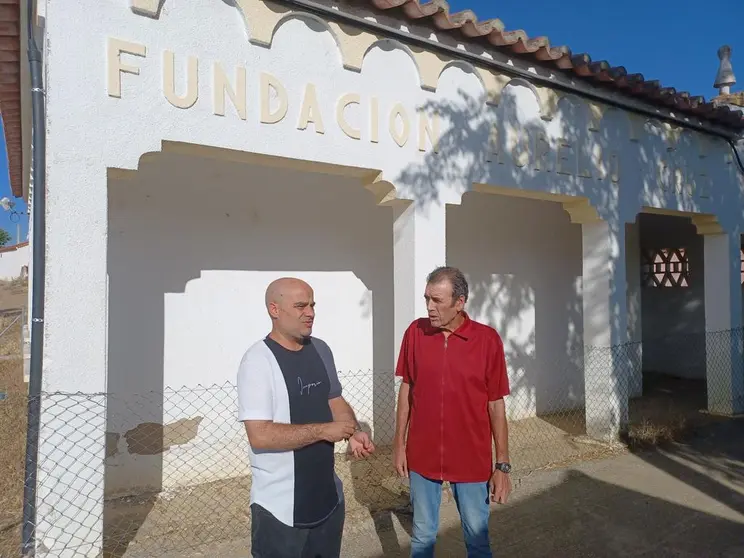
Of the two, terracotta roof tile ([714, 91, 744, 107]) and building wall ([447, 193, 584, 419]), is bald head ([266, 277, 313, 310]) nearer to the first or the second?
building wall ([447, 193, 584, 419])

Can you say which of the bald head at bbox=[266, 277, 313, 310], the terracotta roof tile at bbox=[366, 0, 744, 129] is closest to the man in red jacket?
the bald head at bbox=[266, 277, 313, 310]

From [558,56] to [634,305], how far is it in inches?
194

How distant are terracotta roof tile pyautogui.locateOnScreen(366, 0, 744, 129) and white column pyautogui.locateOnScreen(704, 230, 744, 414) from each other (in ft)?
5.25

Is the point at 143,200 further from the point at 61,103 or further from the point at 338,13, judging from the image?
the point at 338,13

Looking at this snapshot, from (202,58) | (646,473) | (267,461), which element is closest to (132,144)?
(202,58)

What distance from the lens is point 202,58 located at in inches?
141

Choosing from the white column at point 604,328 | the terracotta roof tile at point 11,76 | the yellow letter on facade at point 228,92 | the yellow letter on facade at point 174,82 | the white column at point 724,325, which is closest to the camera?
the yellow letter on facade at point 174,82

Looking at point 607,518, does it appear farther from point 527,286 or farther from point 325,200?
point 325,200

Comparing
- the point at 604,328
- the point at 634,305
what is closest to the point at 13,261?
the point at 634,305

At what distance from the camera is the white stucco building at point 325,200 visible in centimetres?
316

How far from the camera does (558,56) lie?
5.21 meters

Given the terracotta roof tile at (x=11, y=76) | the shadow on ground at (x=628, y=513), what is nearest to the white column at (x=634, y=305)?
the shadow on ground at (x=628, y=513)

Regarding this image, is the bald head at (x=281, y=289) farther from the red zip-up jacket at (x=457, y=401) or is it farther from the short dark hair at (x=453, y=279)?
the red zip-up jacket at (x=457, y=401)

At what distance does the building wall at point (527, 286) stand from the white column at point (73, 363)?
4.11 meters
